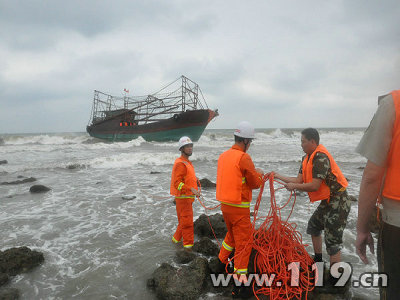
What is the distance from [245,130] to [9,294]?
3895 mm

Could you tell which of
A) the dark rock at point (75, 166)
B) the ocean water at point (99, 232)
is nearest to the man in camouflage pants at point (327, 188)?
the ocean water at point (99, 232)

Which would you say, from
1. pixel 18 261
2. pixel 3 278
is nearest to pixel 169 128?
pixel 18 261

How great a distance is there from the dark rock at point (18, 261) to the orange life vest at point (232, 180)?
3.52 meters

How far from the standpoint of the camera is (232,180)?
3.06 metres

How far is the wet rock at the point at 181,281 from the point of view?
3.15 meters

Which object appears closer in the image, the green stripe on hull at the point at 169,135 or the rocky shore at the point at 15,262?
the rocky shore at the point at 15,262

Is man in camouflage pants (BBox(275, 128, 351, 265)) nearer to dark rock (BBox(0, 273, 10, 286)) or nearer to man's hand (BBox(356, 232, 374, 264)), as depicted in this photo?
man's hand (BBox(356, 232, 374, 264))

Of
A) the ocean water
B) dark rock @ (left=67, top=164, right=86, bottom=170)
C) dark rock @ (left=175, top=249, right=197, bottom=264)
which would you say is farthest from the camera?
dark rock @ (left=67, top=164, right=86, bottom=170)

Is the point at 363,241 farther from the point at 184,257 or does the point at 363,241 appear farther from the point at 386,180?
the point at 184,257

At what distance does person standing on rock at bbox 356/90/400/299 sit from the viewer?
1362 mm

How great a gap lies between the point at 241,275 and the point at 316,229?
4.39 ft

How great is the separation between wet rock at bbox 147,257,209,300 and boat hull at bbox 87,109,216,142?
28.7m

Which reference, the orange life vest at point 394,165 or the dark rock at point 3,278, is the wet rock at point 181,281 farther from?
the orange life vest at point 394,165

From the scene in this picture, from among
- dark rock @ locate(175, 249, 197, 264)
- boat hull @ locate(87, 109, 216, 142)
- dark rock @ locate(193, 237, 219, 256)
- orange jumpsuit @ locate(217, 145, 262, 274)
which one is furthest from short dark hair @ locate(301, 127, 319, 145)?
boat hull @ locate(87, 109, 216, 142)
